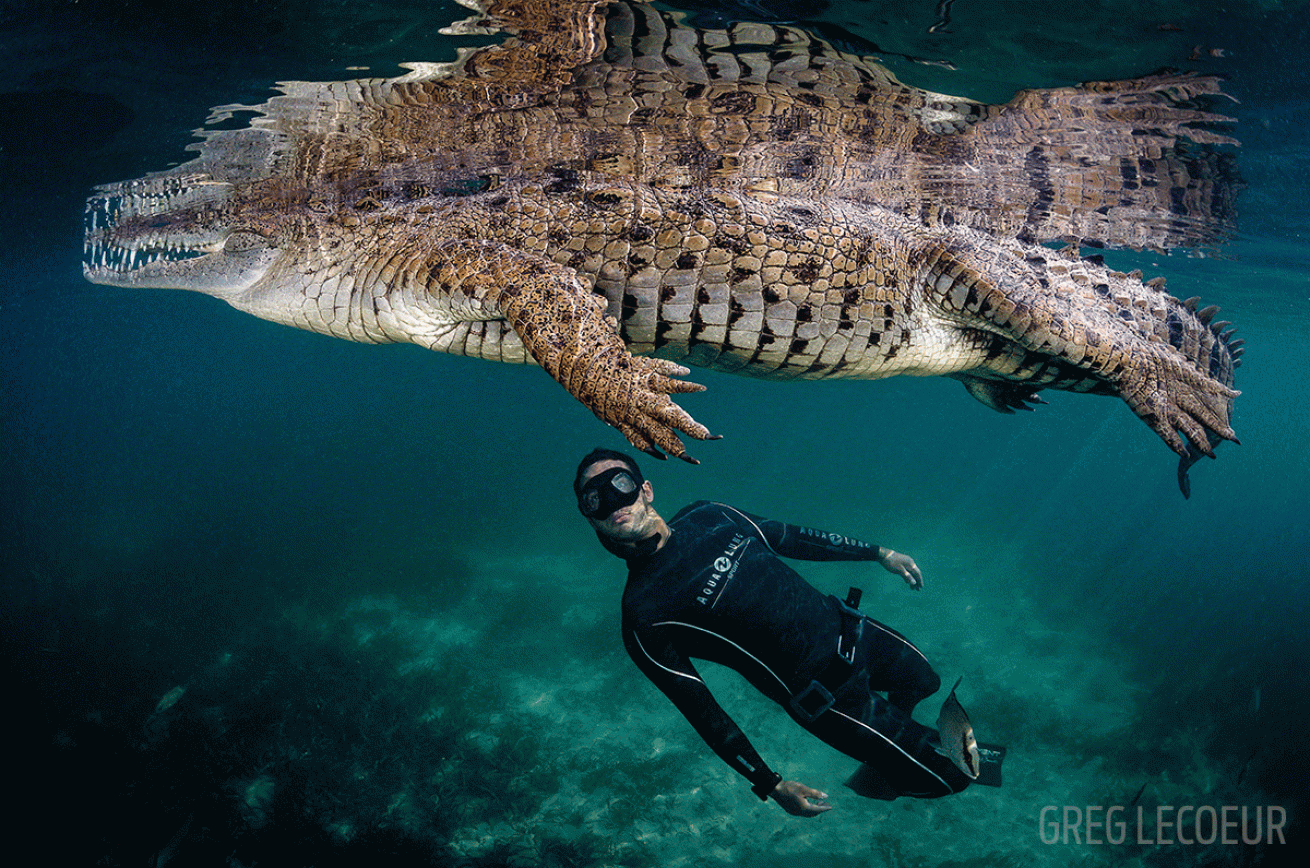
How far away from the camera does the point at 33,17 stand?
386cm

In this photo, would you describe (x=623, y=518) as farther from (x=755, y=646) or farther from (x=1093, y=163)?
(x=1093, y=163)

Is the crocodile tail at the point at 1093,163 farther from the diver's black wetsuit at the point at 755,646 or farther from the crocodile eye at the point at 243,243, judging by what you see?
the crocodile eye at the point at 243,243

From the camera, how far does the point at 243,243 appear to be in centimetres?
436

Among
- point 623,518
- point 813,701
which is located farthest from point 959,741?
point 623,518

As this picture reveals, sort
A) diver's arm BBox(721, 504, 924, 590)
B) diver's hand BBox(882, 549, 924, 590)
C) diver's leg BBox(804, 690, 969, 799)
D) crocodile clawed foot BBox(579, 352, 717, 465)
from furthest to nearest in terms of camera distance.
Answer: diver's hand BBox(882, 549, 924, 590) < diver's arm BBox(721, 504, 924, 590) < diver's leg BBox(804, 690, 969, 799) < crocodile clawed foot BBox(579, 352, 717, 465)

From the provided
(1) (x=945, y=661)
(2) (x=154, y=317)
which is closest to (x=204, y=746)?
(1) (x=945, y=661)

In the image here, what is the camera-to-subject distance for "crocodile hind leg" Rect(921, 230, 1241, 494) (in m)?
3.35

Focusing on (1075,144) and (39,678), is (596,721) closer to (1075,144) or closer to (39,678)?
(1075,144)

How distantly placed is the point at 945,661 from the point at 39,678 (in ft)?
51.6

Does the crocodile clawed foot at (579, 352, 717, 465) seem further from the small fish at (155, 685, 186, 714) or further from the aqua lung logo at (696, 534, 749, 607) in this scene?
the small fish at (155, 685, 186, 714)

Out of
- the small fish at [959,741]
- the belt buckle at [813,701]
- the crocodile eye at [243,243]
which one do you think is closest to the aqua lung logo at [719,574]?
the belt buckle at [813,701]

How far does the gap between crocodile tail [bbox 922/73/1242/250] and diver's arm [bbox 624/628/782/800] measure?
4.06 metres

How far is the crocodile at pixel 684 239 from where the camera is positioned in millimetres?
3182

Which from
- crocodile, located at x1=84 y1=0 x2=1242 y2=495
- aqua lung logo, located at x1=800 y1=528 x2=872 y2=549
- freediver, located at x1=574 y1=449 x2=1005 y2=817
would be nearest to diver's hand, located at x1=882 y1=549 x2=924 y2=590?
aqua lung logo, located at x1=800 y1=528 x2=872 y2=549
